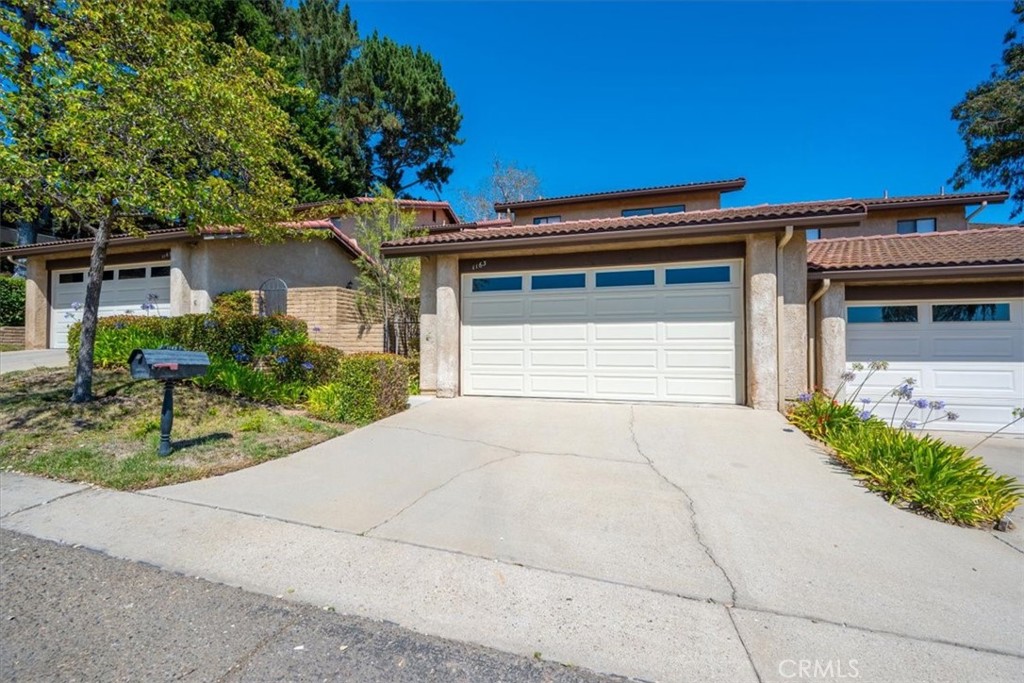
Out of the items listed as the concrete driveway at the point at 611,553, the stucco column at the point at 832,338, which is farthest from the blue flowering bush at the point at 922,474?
the stucco column at the point at 832,338

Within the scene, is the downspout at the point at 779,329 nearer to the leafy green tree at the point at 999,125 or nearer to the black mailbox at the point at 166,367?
the black mailbox at the point at 166,367

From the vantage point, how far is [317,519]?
3.91 metres

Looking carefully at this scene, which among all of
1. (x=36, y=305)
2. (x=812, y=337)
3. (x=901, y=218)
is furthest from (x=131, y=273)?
(x=901, y=218)

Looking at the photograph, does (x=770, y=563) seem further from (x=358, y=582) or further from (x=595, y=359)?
(x=595, y=359)

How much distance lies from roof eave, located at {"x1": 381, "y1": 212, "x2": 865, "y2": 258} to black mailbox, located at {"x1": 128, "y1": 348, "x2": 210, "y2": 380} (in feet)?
15.8

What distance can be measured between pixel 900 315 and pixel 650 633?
9.10m

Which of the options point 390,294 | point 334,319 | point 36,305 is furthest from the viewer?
point 36,305

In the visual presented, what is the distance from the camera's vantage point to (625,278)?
8.77m

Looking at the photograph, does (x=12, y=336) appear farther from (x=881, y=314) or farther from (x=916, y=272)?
(x=916, y=272)

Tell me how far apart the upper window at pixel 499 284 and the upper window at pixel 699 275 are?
9.32ft

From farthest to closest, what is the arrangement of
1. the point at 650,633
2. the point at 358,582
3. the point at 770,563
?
the point at 770,563 → the point at 358,582 → the point at 650,633

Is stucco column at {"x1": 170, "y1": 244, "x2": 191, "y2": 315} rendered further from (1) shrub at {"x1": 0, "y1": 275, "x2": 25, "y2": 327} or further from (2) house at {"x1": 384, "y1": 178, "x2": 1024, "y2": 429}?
(1) shrub at {"x1": 0, "y1": 275, "x2": 25, "y2": 327}

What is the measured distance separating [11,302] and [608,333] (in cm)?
1938

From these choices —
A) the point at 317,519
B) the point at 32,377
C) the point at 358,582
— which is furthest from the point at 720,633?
the point at 32,377
